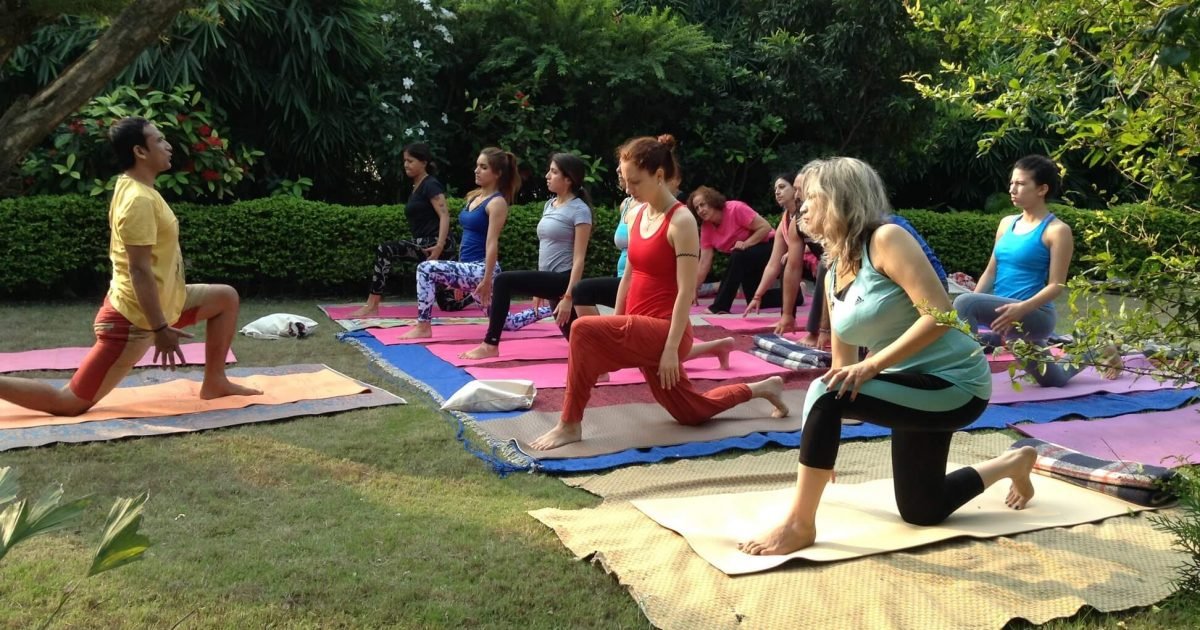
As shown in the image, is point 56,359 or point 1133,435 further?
point 56,359

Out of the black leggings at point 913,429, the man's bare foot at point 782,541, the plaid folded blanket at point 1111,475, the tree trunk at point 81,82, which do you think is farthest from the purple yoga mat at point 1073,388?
the tree trunk at point 81,82

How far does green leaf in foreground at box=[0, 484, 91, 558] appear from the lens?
1546 mm

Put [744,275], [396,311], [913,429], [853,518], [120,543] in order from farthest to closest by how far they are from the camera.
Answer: [744,275]
[396,311]
[853,518]
[913,429]
[120,543]

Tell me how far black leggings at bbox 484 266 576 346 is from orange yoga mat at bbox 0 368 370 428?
1197mm

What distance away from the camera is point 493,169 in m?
7.59

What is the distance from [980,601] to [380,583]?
183 centimetres

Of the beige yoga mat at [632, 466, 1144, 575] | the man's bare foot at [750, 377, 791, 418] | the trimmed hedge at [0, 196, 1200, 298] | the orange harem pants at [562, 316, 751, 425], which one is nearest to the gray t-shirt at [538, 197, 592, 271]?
the man's bare foot at [750, 377, 791, 418]

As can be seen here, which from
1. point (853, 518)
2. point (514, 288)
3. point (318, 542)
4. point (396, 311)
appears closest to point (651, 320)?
point (853, 518)

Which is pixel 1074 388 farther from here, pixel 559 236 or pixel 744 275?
pixel 744 275

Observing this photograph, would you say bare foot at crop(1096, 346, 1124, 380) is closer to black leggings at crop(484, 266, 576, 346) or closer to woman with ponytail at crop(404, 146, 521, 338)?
black leggings at crop(484, 266, 576, 346)

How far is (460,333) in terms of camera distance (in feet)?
26.3

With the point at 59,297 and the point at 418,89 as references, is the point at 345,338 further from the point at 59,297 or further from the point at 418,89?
the point at 418,89

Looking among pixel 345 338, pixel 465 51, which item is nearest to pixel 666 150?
pixel 345 338

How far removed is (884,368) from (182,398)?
160 inches
